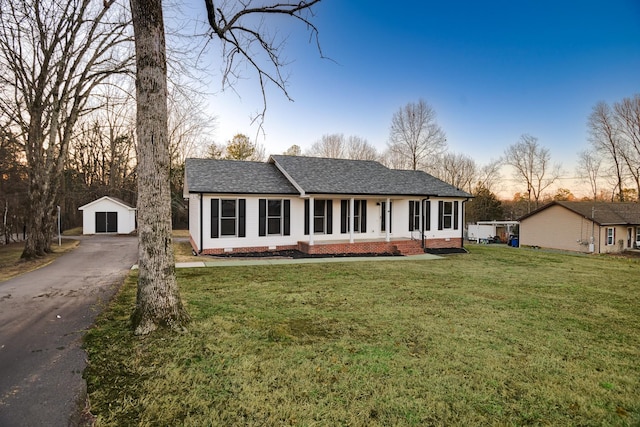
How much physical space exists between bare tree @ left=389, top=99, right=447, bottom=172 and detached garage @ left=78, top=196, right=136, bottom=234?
80.4 ft

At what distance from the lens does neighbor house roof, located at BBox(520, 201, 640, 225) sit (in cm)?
2366

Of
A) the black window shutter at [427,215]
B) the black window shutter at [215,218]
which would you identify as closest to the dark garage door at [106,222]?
the black window shutter at [215,218]

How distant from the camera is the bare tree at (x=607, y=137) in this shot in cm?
3234

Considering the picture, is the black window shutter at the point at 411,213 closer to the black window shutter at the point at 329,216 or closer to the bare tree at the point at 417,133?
the black window shutter at the point at 329,216

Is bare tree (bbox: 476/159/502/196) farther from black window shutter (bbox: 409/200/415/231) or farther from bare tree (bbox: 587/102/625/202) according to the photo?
black window shutter (bbox: 409/200/415/231)

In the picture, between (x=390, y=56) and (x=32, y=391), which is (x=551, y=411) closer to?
(x=32, y=391)

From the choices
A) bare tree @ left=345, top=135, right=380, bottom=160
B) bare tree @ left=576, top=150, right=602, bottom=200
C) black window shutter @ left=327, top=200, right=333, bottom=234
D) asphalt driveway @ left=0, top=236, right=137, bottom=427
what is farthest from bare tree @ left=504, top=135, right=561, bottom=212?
asphalt driveway @ left=0, top=236, right=137, bottom=427

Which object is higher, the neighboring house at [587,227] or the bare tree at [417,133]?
the bare tree at [417,133]

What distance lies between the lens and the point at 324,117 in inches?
833

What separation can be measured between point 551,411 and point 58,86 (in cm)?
1816

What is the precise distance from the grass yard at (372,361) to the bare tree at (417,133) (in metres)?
24.0

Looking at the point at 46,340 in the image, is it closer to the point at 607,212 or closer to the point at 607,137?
the point at 607,212

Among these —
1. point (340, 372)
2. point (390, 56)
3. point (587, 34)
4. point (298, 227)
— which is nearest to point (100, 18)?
point (298, 227)

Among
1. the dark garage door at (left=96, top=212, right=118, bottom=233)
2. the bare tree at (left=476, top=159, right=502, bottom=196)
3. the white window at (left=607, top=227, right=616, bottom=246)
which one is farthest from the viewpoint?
the bare tree at (left=476, top=159, right=502, bottom=196)
